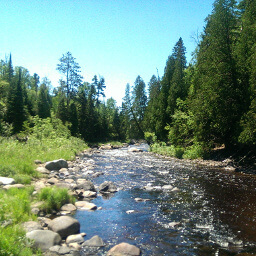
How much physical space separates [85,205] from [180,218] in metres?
3.48

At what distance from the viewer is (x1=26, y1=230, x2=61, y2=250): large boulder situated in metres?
5.32

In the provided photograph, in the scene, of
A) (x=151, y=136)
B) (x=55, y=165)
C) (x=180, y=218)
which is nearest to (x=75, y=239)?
(x=180, y=218)

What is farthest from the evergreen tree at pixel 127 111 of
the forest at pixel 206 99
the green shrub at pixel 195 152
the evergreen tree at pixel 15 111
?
the green shrub at pixel 195 152

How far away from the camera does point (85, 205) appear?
8758mm

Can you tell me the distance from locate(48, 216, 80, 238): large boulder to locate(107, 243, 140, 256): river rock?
4.75ft

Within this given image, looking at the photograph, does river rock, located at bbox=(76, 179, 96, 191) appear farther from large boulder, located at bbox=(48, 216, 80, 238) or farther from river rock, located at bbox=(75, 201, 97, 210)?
large boulder, located at bbox=(48, 216, 80, 238)

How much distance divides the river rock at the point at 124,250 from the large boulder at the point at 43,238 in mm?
1376

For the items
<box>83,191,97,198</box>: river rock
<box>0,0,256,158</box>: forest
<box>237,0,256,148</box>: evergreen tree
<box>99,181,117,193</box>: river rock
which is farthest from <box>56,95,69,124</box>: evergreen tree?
<box>83,191,97,198</box>: river rock

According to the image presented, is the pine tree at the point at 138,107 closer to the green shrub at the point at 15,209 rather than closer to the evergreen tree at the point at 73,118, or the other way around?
the evergreen tree at the point at 73,118

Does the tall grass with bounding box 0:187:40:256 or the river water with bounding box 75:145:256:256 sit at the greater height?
the tall grass with bounding box 0:187:40:256

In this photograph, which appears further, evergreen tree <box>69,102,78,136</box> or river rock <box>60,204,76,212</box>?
evergreen tree <box>69,102,78,136</box>

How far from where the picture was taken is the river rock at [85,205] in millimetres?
8547

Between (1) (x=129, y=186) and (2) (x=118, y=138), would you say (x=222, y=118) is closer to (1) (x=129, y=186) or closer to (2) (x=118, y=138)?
(1) (x=129, y=186)

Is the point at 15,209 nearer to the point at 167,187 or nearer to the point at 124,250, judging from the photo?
the point at 124,250
